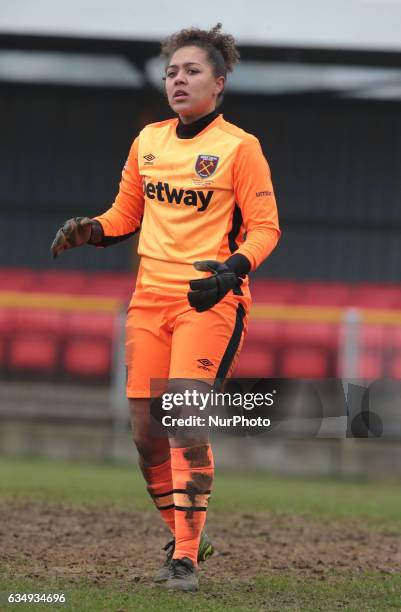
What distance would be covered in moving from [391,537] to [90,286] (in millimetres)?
9465

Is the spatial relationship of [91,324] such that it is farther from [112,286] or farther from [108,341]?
[112,286]

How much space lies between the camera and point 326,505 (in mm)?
9445

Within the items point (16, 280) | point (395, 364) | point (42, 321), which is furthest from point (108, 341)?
point (16, 280)

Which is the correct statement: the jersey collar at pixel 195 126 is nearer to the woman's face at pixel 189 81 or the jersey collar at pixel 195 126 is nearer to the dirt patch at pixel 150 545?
the woman's face at pixel 189 81

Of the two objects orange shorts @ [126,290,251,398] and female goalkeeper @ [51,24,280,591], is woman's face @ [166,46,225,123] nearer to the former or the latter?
female goalkeeper @ [51,24,280,591]

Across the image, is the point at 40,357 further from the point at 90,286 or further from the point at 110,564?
the point at 110,564

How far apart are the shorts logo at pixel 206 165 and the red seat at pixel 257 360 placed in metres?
6.50

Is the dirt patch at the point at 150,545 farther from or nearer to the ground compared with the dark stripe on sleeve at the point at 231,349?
nearer to the ground

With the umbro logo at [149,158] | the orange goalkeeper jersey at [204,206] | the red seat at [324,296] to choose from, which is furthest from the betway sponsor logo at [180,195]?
the red seat at [324,296]

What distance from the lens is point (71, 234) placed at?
221 inches

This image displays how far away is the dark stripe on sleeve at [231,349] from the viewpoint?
17.7ft

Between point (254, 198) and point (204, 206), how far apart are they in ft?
0.72

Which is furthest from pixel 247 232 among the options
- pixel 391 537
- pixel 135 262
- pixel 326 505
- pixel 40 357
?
pixel 135 262

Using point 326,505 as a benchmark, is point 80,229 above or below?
above
